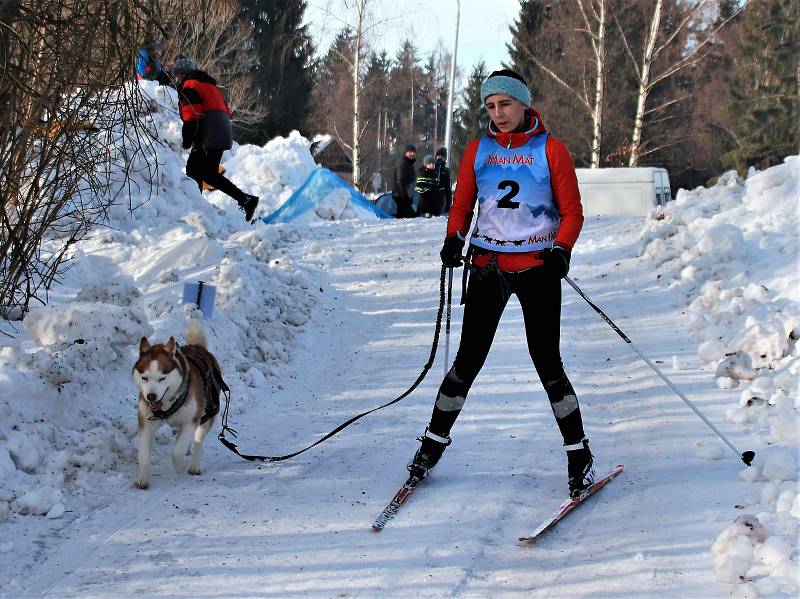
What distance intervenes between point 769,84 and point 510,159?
120 ft

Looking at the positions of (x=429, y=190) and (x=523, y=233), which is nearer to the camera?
(x=523, y=233)

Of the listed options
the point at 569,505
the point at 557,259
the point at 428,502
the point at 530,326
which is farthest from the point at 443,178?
the point at 569,505

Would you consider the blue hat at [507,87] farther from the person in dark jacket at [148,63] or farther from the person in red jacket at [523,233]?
the person in dark jacket at [148,63]

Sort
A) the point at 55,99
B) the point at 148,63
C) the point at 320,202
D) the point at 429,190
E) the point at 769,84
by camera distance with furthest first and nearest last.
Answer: the point at 769,84 → the point at 429,190 → the point at 320,202 → the point at 148,63 → the point at 55,99

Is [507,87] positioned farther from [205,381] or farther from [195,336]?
[195,336]

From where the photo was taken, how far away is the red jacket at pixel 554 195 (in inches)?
153

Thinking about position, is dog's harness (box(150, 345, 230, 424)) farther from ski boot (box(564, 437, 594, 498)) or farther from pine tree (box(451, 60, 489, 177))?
pine tree (box(451, 60, 489, 177))

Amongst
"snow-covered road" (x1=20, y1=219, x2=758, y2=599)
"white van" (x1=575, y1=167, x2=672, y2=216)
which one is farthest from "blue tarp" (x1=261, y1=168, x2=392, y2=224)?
"snow-covered road" (x1=20, y1=219, x2=758, y2=599)

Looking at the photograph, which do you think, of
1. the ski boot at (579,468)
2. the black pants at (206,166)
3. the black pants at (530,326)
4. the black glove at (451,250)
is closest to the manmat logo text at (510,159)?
the black glove at (451,250)

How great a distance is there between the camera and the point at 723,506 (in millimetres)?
3693

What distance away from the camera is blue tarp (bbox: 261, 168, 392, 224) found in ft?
51.0

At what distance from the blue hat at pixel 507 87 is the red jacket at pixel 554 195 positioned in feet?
0.43

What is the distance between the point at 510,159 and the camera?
3986 mm

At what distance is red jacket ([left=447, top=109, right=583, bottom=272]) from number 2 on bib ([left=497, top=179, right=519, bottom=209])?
180 mm
